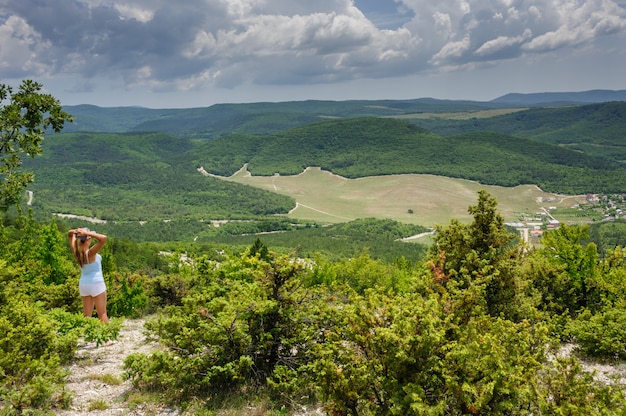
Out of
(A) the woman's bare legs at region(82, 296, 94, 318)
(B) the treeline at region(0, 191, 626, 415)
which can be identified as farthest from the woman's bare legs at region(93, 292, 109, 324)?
(B) the treeline at region(0, 191, 626, 415)

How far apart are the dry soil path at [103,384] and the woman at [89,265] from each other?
1075 mm

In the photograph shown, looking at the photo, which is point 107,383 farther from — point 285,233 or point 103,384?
point 285,233

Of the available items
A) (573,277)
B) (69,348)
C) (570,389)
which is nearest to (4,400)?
(69,348)

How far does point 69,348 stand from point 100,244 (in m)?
2.66

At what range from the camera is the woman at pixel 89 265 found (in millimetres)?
11523

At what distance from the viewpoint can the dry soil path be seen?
28.5 ft

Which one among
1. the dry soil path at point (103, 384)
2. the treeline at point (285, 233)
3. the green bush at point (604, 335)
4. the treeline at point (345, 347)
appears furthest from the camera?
the treeline at point (285, 233)

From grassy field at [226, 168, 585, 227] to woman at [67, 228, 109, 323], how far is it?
126 metres

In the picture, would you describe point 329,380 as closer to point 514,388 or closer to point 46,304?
point 514,388

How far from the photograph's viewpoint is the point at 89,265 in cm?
1184

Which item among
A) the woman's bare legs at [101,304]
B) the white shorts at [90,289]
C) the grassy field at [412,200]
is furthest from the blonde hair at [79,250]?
the grassy field at [412,200]

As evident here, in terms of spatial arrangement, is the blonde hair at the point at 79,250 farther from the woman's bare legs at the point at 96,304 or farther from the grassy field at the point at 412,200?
the grassy field at the point at 412,200

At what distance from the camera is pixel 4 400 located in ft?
26.7

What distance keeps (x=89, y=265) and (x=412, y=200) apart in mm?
154934
